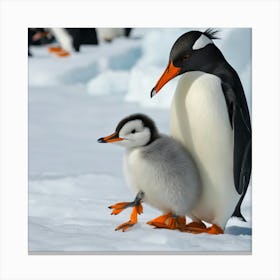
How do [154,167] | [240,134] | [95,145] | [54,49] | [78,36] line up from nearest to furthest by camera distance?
[154,167]
[240,134]
[95,145]
[78,36]
[54,49]

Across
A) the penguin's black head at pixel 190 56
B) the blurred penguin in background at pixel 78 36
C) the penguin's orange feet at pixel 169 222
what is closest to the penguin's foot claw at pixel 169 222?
the penguin's orange feet at pixel 169 222

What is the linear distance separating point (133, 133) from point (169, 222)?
30 centimetres

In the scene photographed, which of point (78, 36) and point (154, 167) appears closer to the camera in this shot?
point (154, 167)

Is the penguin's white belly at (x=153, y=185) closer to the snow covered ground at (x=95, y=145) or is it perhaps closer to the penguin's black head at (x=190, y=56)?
the snow covered ground at (x=95, y=145)

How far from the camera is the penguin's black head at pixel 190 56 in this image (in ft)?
7.29

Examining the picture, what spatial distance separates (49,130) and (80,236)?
1.42 feet

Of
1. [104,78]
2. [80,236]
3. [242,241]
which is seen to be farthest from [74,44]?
[242,241]

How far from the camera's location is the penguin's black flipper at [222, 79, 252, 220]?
2.19 meters

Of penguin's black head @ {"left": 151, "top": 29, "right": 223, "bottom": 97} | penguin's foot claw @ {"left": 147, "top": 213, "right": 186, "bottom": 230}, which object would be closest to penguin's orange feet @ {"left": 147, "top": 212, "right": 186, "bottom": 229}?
penguin's foot claw @ {"left": 147, "top": 213, "right": 186, "bottom": 230}

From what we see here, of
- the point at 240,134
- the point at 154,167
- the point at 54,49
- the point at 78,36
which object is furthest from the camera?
the point at 54,49

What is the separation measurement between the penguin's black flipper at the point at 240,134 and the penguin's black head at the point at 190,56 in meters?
0.10

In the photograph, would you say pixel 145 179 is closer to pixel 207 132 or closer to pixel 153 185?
pixel 153 185

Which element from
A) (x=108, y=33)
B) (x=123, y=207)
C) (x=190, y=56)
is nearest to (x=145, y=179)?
(x=123, y=207)

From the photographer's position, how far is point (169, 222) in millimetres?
2211
